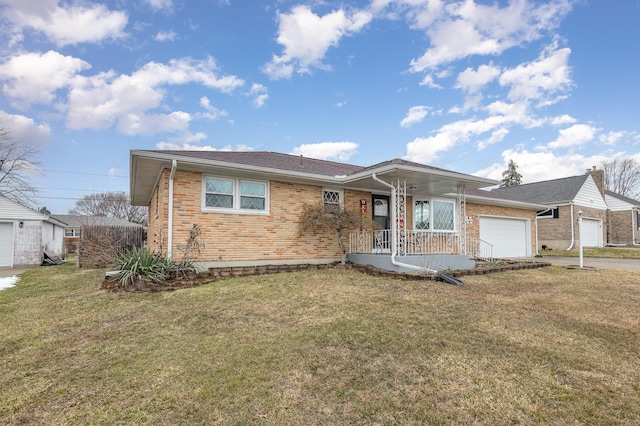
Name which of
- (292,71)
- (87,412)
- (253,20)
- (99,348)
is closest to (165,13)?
(253,20)

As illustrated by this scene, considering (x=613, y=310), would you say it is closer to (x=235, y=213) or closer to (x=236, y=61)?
(x=235, y=213)

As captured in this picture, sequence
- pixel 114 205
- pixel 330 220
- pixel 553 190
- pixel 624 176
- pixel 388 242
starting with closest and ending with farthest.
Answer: pixel 330 220, pixel 388 242, pixel 553 190, pixel 624 176, pixel 114 205

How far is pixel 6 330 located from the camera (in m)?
4.89

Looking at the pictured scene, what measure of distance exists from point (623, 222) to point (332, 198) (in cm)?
2687

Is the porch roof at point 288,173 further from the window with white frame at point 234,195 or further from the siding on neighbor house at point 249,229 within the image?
the siding on neighbor house at point 249,229

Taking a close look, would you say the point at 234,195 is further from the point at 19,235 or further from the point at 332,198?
the point at 19,235

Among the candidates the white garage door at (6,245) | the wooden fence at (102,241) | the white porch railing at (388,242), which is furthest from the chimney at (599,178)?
the white garage door at (6,245)

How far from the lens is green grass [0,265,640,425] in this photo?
108 inches

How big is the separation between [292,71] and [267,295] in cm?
1100

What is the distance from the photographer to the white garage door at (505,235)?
1587 centimetres

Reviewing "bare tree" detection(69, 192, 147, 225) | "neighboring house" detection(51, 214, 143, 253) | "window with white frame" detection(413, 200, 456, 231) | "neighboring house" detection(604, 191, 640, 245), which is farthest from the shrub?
"bare tree" detection(69, 192, 147, 225)

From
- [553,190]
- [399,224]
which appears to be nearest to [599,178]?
[553,190]

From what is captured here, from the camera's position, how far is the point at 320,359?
3.68 meters

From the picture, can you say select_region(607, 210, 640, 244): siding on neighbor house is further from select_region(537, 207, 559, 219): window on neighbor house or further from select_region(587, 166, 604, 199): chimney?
select_region(537, 207, 559, 219): window on neighbor house
